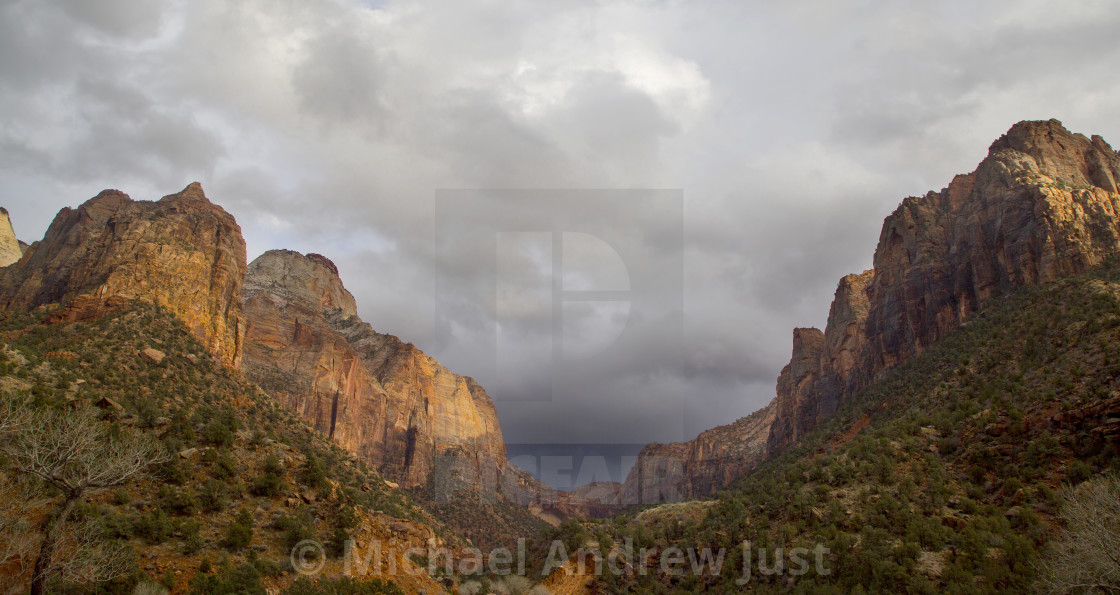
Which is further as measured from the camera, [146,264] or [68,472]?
[146,264]

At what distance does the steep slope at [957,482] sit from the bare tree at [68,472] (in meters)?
30.1

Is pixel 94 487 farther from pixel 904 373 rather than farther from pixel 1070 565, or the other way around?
pixel 904 373

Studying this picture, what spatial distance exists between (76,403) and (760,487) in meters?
49.2

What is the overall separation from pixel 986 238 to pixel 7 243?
147690 mm

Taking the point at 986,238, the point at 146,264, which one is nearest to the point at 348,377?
the point at 146,264

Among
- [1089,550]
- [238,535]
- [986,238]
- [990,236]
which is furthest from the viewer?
[986,238]

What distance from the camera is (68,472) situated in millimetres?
22812

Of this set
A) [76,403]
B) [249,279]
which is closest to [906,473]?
[76,403]

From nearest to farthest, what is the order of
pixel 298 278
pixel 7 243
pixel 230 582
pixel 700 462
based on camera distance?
pixel 230 582 → pixel 7 243 → pixel 298 278 → pixel 700 462

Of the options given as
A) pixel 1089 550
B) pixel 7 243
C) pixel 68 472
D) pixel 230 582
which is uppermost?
pixel 7 243

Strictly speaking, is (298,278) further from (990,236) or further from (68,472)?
(990,236)

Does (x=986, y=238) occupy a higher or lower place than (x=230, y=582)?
higher

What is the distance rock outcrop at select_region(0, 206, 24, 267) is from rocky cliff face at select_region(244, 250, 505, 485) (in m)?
34.4

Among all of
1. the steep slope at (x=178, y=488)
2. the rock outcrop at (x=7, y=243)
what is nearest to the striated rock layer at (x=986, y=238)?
the steep slope at (x=178, y=488)
